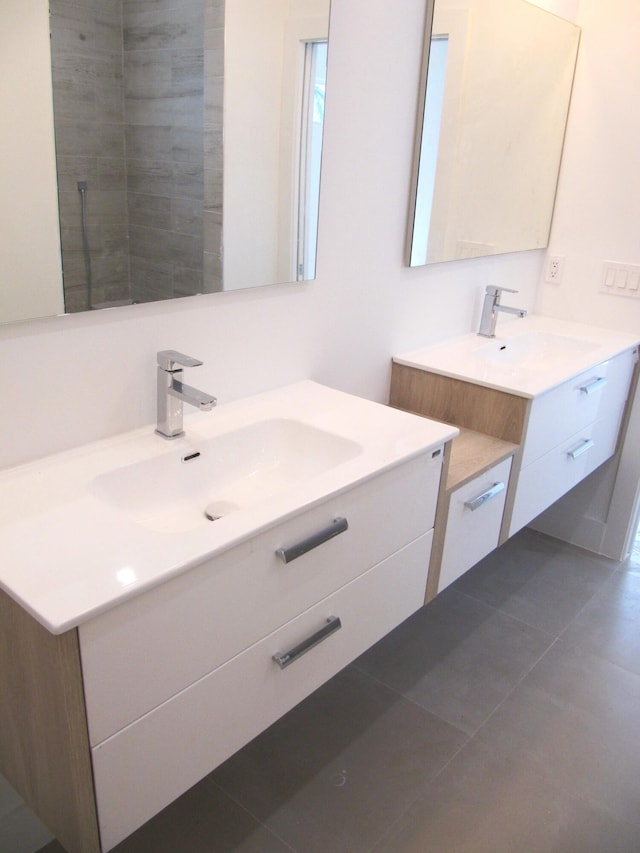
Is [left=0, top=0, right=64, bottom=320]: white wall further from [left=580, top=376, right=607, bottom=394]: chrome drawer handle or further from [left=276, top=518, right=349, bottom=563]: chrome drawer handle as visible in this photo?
[left=580, top=376, right=607, bottom=394]: chrome drawer handle

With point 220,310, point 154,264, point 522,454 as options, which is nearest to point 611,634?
point 522,454

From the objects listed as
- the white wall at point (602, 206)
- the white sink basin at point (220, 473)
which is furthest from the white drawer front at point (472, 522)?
the white wall at point (602, 206)

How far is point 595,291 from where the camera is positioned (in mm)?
2717

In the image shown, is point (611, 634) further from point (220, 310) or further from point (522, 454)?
point (220, 310)

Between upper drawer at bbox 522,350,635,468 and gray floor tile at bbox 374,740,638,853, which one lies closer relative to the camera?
gray floor tile at bbox 374,740,638,853

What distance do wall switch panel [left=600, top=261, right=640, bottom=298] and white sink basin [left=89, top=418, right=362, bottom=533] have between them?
1.62 m

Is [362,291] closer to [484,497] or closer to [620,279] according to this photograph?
[484,497]

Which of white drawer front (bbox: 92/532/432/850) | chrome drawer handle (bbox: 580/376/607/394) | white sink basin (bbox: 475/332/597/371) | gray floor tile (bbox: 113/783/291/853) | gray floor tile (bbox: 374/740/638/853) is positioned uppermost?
white sink basin (bbox: 475/332/597/371)

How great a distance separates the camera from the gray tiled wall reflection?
123cm

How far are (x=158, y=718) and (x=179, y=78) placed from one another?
116 centimetres

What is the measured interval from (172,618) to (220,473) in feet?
1.65

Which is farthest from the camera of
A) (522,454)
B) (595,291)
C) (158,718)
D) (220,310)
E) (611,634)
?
(595,291)

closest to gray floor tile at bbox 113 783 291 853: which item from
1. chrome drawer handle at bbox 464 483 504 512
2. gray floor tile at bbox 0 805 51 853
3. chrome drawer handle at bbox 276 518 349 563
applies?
gray floor tile at bbox 0 805 51 853

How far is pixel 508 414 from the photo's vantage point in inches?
78.2
